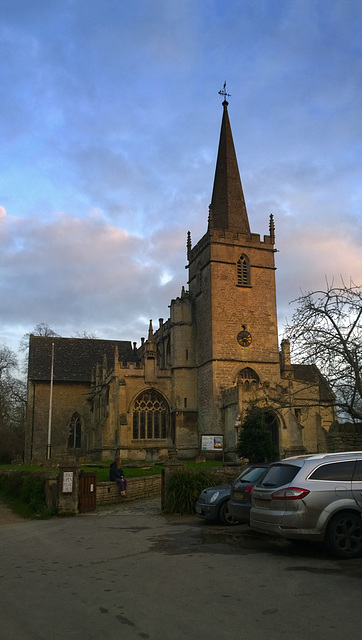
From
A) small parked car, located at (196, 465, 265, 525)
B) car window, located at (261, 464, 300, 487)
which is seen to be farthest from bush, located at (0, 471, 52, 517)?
car window, located at (261, 464, 300, 487)

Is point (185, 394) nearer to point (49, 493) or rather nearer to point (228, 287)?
point (228, 287)

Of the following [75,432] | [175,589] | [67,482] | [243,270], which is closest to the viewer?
[175,589]

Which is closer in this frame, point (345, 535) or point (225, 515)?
point (345, 535)

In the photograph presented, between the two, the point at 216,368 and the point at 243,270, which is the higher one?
the point at 243,270

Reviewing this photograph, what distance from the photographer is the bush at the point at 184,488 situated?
16.0 meters

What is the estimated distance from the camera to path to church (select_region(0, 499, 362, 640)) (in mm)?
5504

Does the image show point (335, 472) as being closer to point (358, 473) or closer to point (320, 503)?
point (358, 473)

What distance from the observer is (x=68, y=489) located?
16.5 metres

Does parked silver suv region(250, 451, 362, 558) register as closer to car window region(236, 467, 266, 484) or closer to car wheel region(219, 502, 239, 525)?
car window region(236, 467, 266, 484)

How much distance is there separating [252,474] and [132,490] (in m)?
8.25

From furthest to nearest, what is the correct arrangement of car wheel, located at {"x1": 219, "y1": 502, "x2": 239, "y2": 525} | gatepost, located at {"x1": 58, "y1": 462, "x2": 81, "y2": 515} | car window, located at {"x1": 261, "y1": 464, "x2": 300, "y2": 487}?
gatepost, located at {"x1": 58, "y1": 462, "x2": 81, "y2": 515}
car wheel, located at {"x1": 219, "y1": 502, "x2": 239, "y2": 525}
car window, located at {"x1": 261, "y1": 464, "x2": 300, "y2": 487}

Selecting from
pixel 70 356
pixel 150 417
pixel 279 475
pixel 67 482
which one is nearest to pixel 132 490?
pixel 67 482

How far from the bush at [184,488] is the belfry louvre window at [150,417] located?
74.8ft

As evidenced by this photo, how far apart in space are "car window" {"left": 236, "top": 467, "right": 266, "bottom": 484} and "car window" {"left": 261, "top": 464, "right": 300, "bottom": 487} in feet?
6.79
